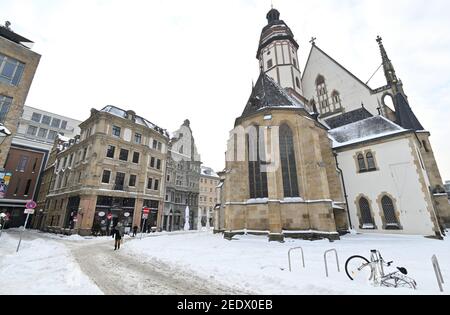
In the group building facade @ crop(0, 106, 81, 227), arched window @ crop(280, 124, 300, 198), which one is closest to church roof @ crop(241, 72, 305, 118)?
arched window @ crop(280, 124, 300, 198)

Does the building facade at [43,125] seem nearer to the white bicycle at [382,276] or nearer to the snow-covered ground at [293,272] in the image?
the snow-covered ground at [293,272]

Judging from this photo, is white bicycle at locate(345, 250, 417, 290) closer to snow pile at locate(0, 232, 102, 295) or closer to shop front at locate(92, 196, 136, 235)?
snow pile at locate(0, 232, 102, 295)

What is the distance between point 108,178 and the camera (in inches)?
1050

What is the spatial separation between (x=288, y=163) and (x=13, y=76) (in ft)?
79.1

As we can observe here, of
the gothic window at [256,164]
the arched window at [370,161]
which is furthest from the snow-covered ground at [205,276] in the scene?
the arched window at [370,161]

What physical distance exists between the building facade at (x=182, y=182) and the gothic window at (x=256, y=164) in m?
26.2

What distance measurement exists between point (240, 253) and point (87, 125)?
29672 millimetres

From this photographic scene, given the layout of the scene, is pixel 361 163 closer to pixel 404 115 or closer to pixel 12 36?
→ pixel 404 115

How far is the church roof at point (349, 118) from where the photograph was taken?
79.1ft

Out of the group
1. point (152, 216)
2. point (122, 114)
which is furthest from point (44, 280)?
point (122, 114)

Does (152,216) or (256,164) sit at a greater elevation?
(256,164)
